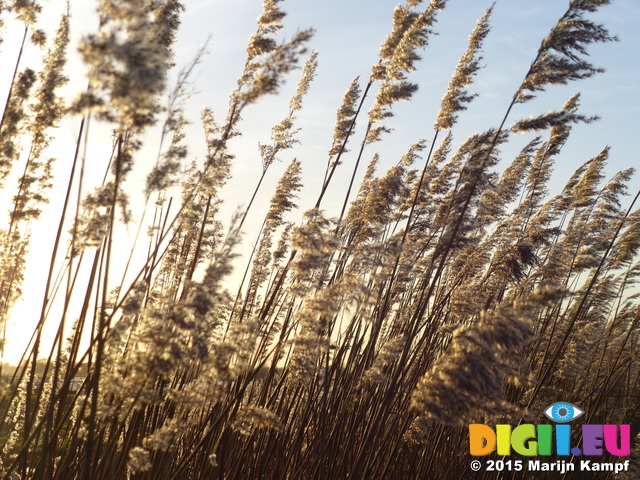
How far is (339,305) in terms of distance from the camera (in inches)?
118

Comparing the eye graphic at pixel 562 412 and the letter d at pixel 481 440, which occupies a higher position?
the eye graphic at pixel 562 412

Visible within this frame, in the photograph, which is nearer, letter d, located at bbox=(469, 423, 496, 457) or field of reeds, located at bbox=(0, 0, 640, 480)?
field of reeds, located at bbox=(0, 0, 640, 480)

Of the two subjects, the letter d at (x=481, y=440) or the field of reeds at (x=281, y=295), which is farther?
the letter d at (x=481, y=440)

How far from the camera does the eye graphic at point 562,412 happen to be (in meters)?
5.37

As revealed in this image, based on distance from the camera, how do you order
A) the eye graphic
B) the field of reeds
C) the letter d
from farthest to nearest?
1. the eye graphic
2. the letter d
3. the field of reeds

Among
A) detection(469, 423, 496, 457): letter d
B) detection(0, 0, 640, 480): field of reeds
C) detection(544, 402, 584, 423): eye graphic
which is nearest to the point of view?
detection(0, 0, 640, 480): field of reeds

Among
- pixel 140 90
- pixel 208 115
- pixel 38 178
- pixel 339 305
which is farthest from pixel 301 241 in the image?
pixel 38 178

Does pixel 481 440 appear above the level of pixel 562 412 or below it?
below

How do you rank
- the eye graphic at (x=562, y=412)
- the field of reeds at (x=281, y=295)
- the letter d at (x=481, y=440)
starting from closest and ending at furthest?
the field of reeds at (x=281, y=295) → the letter d at (x=481, y=440) → the eye graphic at (x=562, y=412)

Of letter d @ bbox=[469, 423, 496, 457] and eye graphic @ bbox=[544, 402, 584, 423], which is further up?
eye graphic @ bbox=[544, 402, 584, 423]

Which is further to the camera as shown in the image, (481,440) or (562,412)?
(562,412)

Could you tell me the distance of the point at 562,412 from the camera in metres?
5.46

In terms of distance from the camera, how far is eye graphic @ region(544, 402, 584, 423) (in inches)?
211

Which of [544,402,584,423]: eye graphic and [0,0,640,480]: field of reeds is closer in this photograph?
[0,0,640,480]: field of reeds
